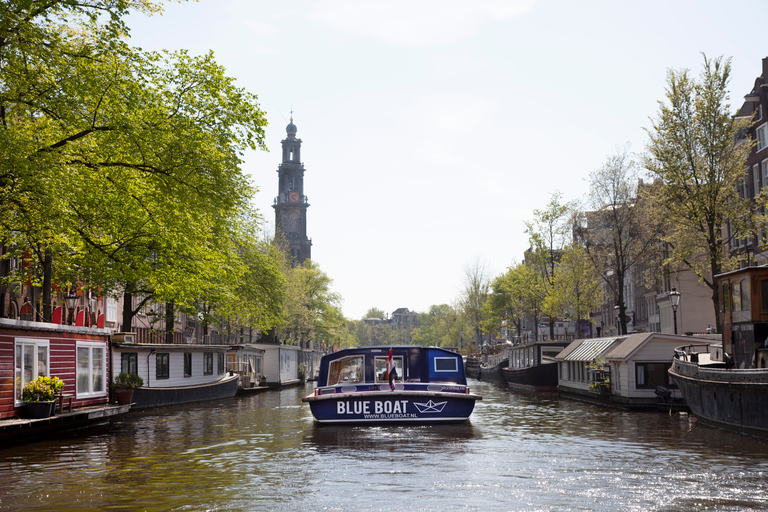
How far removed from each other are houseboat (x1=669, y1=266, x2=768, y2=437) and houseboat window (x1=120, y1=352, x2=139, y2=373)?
1039 inches

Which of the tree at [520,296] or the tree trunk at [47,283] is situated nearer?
the tree trunk at [47,283]

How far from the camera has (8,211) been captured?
24.5 metres

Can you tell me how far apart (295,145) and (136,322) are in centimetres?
10197

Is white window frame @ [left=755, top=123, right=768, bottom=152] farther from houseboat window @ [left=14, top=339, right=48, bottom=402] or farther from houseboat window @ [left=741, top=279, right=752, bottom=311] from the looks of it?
houseboat window @ [left=14, top=339, right=48, bottom=402]

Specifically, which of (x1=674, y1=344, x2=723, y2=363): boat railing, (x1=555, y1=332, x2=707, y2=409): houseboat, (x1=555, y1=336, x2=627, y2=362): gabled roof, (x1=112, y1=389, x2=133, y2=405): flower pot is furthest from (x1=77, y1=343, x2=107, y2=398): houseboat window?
(x1=555, y1=336, x2=627, y2=362): gabled roof

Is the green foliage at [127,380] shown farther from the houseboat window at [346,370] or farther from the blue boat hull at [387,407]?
the blue boat hull at [387,407]

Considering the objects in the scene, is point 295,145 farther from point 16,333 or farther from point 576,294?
point 16,333

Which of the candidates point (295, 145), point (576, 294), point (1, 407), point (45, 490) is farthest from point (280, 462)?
point (295, 145)

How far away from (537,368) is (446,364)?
29155mm

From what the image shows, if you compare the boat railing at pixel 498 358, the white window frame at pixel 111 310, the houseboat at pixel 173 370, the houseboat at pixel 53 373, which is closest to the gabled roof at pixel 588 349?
the houseboat at pixel 173 370

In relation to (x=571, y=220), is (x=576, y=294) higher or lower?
lower

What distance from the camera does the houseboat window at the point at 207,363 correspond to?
5166cm

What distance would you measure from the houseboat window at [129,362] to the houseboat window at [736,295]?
2860cm

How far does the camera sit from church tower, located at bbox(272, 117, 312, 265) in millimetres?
158500
